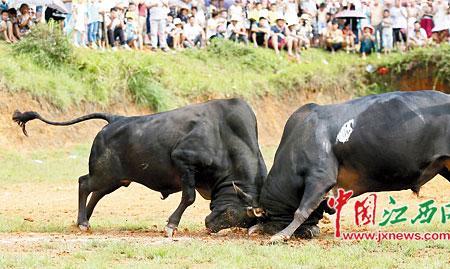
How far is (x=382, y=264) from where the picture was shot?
Answer: 9.26 m

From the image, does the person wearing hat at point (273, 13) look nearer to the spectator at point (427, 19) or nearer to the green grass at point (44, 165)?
the spectator at point (427, 19)

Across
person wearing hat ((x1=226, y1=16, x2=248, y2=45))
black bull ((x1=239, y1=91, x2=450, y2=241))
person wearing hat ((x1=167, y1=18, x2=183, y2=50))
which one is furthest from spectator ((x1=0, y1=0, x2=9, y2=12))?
black bull ((x1=239, y1=91, x2=450, y2=241))

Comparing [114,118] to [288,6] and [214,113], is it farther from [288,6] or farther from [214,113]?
[288,6]

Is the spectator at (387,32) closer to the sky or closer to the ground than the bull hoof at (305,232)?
closer to the ground

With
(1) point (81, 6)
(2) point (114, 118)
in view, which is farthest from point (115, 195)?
(1) point (81, 6)

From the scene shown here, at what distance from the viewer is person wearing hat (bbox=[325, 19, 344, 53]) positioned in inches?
1161

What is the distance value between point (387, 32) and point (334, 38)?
5.62 ft

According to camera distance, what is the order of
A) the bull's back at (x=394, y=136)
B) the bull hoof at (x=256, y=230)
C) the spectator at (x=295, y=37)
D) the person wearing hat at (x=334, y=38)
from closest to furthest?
the bull's back at (x=394, y=136) < the bull hoof at (x=256, y=230) < the spectator at (x=295, y=37) < the person wearing hat at (x=334, y=38)

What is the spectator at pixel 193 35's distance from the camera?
27609mm

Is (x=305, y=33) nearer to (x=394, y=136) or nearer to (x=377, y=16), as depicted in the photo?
(x=377, y=16)

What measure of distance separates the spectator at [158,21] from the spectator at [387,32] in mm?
6094

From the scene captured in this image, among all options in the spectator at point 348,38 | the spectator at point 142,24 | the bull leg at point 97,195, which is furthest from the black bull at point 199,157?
the spectator at point 348,38

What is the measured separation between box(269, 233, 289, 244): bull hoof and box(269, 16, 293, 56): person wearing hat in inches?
698

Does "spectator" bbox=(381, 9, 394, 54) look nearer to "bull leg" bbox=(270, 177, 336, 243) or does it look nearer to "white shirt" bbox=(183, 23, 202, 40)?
"white shirt" bbox=(183, 23, 202, 40)
